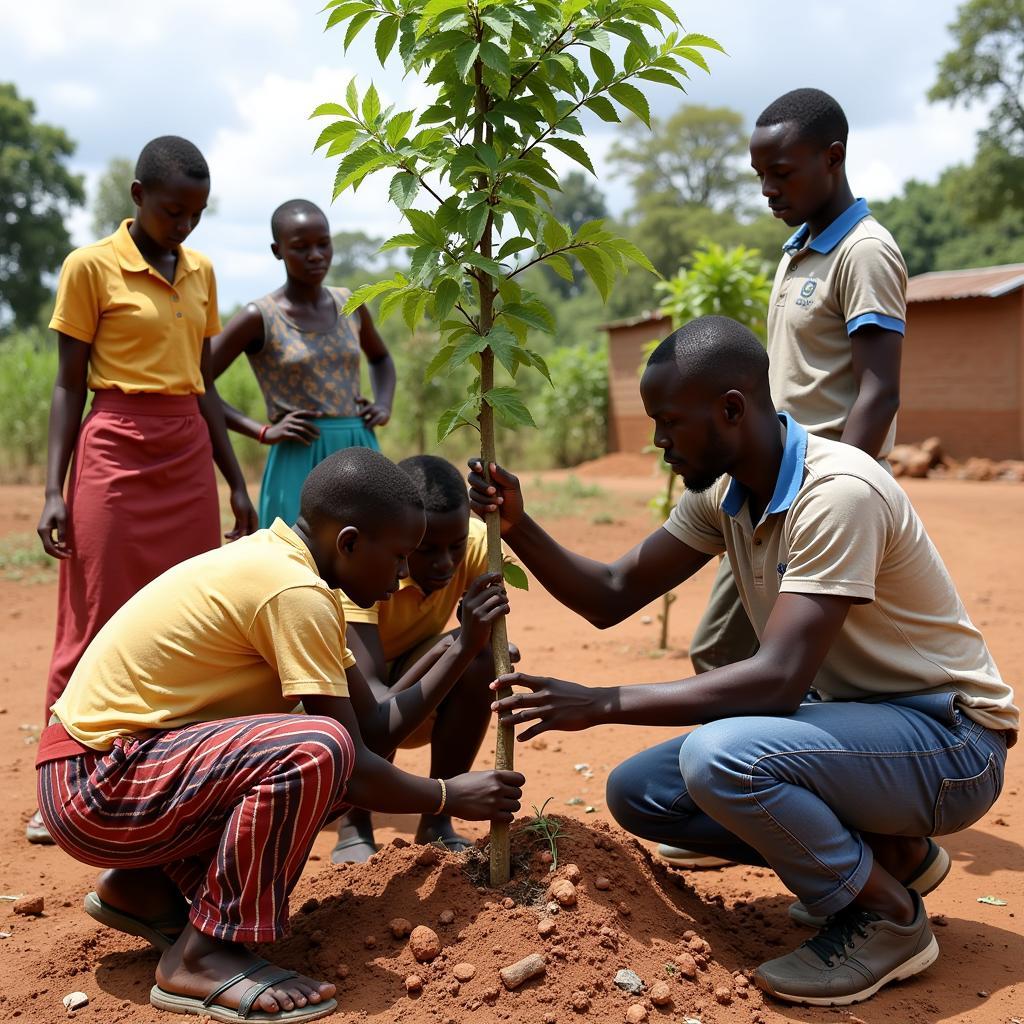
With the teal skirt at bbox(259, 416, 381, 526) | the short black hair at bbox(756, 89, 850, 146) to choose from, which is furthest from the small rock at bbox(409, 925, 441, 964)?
the short black hair at bbox(756, 89, 850, 146)

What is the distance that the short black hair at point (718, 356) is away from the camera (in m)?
2.56

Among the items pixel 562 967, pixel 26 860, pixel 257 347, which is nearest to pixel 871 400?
pixel 562 967

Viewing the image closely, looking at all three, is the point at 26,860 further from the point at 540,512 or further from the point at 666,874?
the point at 540,512

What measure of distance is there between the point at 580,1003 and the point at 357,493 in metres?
1.26

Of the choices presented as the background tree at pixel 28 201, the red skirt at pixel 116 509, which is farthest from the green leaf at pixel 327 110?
the background tree at pixel 28 201

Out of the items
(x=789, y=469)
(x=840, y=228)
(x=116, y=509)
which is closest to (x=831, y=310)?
(x=840, y=228)

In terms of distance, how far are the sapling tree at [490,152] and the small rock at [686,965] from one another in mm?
495

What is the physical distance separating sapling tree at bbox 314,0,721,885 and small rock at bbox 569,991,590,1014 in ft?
1.41

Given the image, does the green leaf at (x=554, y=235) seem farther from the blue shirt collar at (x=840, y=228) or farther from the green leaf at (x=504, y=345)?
the blue shirt collar at (x=840, y=228)

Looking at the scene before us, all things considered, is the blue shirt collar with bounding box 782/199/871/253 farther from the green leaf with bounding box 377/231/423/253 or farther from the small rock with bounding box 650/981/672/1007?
the small rock with bounding box 650/981/672/1007

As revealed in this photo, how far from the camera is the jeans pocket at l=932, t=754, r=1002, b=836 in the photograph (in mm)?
2625

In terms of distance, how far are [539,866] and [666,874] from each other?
0.39m

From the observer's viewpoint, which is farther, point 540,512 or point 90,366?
point 540,512

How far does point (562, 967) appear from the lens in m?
2.46
